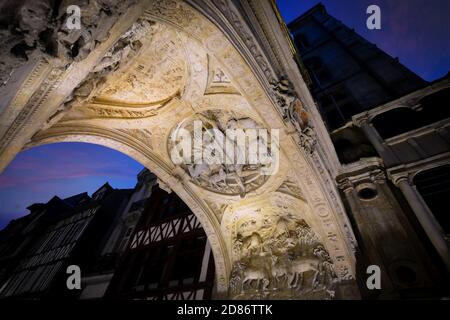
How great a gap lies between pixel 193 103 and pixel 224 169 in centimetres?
170

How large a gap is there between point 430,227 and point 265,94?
12.1 ft

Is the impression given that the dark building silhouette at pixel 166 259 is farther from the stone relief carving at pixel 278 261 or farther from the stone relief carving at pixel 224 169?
the stone relief carving at pixel 224 169

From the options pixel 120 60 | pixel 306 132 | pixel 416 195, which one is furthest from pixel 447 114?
pixel 120 60

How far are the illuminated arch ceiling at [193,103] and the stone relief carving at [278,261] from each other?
0.15 meters

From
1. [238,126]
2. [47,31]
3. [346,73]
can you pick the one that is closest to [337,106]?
[346,73]

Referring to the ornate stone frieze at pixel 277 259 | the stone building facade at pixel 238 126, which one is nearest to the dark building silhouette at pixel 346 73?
the stone building facade at pixel 238 126

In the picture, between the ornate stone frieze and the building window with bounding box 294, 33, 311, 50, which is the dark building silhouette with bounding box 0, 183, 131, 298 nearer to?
the ornate stone frieze

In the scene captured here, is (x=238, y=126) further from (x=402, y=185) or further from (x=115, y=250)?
(x=115, y=250)

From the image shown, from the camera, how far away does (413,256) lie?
3854 mm

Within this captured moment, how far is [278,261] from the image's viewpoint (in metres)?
5.26

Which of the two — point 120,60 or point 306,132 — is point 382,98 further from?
point 120,60

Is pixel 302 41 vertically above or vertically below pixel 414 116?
above

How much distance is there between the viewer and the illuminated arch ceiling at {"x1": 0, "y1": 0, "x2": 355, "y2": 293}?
7.49 ft

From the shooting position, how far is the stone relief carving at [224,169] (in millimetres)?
4457
